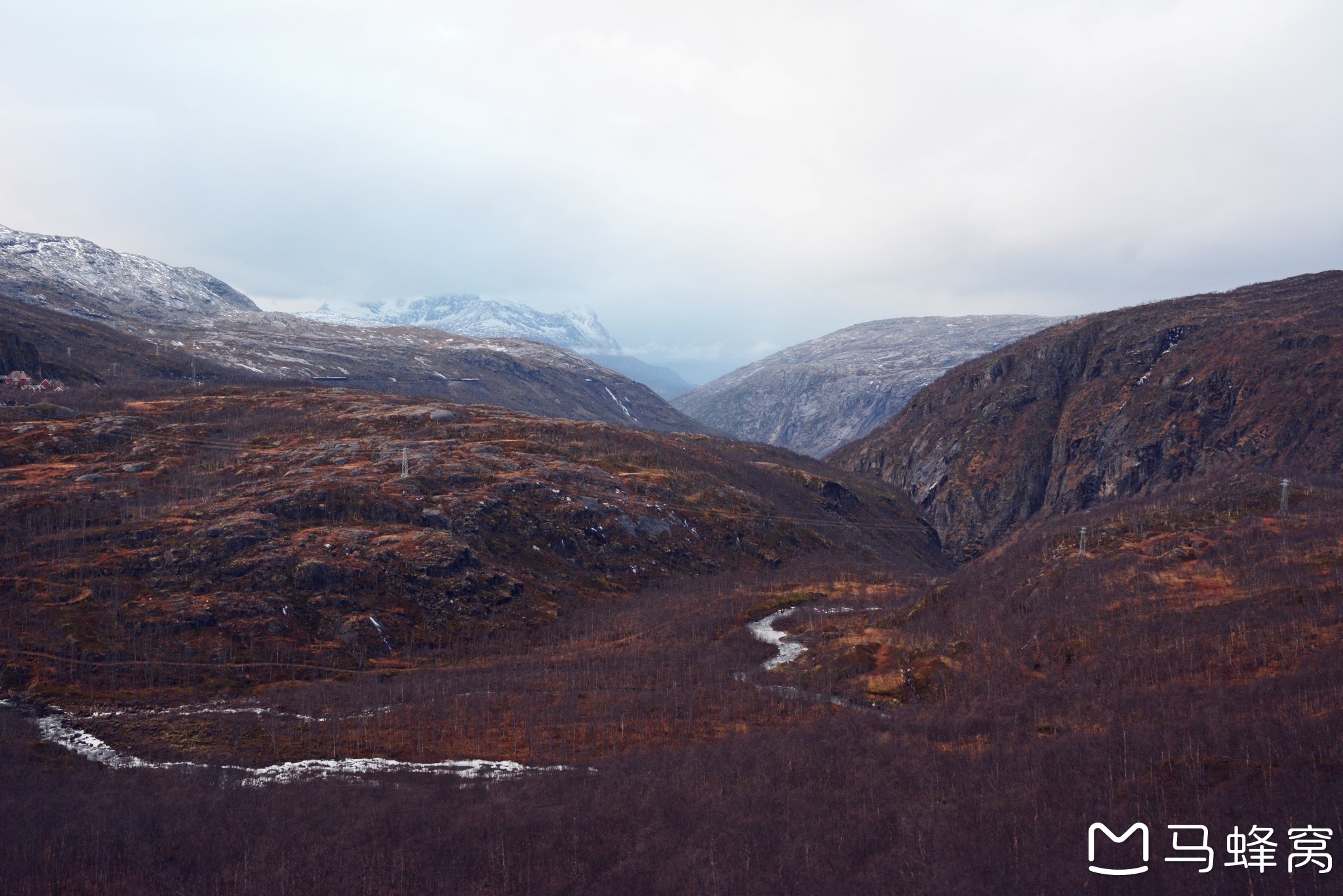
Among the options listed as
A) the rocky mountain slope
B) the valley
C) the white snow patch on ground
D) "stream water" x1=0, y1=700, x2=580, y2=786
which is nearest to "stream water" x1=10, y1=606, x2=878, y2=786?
"stream water" x1=0, y1=700, x2=580, y2=786

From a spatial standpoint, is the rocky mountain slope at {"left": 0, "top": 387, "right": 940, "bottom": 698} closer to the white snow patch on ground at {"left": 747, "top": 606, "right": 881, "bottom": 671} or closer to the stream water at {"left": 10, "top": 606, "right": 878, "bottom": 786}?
the stream water at {"left": 10, "top": 606, "right": 878, "bottom": 786}

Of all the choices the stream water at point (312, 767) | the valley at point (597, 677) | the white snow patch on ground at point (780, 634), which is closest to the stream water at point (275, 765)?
the stream water at point (312, 767)

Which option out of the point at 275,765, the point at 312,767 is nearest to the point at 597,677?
the point at 312,767

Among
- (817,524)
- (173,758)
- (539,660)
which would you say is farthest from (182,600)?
(817,524)

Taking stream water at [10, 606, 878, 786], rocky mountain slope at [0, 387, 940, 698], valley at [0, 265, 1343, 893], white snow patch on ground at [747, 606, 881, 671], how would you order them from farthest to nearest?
white snow patch on ground at [747, 606, 881, 671]
rocky mountain slope at [0, 387, 940, 698]
stream water at [10, 606, 878, 786]
valley at [0, 265, 1343, 893]

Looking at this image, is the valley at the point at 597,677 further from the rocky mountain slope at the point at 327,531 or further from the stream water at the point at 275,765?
the rocky mountain slope at the point at 327,531

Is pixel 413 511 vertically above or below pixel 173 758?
above

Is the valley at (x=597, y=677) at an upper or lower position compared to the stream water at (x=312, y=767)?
upper

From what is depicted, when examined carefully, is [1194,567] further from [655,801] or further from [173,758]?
[173,758]
